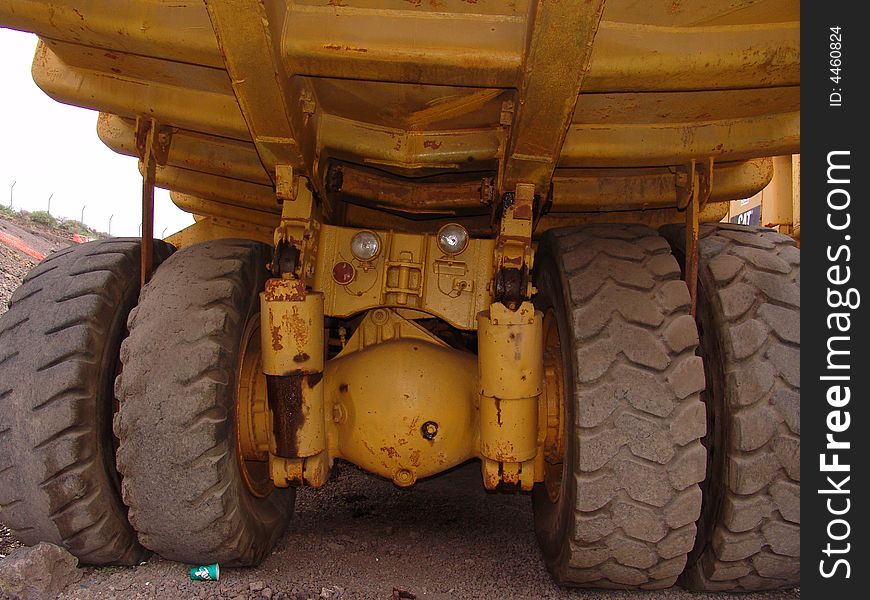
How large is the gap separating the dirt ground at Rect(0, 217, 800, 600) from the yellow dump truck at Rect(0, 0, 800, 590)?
12 centimetres

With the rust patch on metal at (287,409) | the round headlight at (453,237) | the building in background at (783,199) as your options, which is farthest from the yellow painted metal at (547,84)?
the building in background at (783,199)

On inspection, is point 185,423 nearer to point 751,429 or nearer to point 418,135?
point 418,135

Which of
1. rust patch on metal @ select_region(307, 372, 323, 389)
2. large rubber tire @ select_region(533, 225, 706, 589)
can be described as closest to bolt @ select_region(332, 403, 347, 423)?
rust patch on metal @ select_region(307, 372, 323, 389)

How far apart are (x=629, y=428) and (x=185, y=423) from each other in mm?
1494

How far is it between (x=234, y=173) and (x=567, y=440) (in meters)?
1.92

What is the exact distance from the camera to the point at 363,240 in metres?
2.77

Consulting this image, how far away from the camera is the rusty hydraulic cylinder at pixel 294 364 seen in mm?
2428

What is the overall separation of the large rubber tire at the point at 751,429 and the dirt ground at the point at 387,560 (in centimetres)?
21

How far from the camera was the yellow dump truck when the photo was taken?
6.49ft

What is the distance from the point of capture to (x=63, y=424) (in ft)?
8.04

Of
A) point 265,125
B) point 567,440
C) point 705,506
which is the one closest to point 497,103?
point 265,125

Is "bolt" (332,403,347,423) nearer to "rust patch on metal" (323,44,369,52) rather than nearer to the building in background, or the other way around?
"rust patch on metal" (323,44,369,52)

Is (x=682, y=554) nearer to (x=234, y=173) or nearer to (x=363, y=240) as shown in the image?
(x=363, y=240)

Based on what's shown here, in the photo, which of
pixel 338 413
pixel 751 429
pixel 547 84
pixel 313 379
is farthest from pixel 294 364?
pixel 751 429
